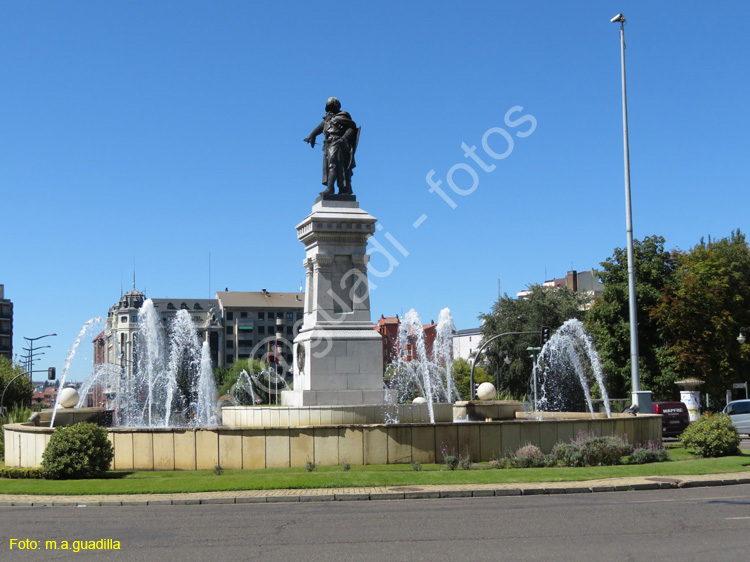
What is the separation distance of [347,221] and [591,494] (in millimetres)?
12692

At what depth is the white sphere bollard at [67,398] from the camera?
33375 millimetres

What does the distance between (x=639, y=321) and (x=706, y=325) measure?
444 cm

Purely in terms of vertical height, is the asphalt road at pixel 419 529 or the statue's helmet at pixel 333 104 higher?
the statue's helmet at pixel 333 104

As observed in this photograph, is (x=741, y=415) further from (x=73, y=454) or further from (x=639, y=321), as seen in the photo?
(x=73, y=454)

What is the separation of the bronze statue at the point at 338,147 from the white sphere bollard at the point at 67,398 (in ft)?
44.7

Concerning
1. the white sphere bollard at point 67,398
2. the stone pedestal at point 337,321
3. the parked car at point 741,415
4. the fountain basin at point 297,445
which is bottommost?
the parked car at point 741,415

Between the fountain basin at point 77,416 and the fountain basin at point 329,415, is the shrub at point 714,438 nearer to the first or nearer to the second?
the fountain basin at point 329,415

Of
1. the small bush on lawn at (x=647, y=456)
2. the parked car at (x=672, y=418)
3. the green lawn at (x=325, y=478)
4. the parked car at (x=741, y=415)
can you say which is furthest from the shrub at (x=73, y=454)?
the parked car at (x=741, y=415)

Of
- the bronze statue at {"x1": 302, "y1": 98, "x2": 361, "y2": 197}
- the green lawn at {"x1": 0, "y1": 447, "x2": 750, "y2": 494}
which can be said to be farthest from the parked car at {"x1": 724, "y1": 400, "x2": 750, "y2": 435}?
the bronze statue at {"x1": 302, "y1": 98, "x2": 361, "y2": 197}

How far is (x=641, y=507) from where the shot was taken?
14648 mm

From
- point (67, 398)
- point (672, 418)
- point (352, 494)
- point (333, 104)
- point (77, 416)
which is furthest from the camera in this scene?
point (672, 418)

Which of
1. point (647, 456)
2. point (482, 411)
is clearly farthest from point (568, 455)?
point (482, 411)

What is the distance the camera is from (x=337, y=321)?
26.5m

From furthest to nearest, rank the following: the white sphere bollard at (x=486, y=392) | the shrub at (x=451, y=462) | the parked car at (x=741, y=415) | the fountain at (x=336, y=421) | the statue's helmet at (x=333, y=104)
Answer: the parked car at (x=741, y=415), the white sphere bollard at (x=486, y=392), the statue's helmet at (x=333, y=104), the fountain at (x=336, y=421), the shrub at (x=451, y=462)
